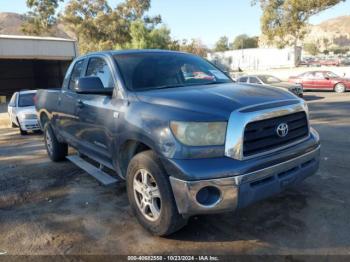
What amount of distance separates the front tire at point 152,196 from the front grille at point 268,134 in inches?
32.7

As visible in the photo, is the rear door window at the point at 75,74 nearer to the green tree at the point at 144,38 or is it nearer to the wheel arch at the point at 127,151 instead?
the wheel arch at the point at 127,151

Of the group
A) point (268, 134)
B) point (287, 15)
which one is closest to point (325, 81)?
point (287, 15)

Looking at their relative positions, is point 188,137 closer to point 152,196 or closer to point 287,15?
point 152,196

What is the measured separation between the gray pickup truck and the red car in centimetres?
1845

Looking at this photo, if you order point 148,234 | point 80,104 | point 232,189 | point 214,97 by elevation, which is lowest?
point 148,234

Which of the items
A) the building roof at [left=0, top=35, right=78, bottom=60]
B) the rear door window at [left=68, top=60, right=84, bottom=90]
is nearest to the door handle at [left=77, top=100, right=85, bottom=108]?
the rear door window at [left=68, top=60, right=84, bottom=90]

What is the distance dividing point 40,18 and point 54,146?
1759 inches

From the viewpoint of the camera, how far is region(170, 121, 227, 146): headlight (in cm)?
323

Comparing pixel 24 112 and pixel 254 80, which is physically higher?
pixel 254 80

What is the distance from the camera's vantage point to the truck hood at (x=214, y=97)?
11.0 ft

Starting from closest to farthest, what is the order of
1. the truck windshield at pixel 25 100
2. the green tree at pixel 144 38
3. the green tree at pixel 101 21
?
1. the truck windshield at pixel 25 100
2. the green tree at pixel 144 38
3. the green tree at pixel 101 21

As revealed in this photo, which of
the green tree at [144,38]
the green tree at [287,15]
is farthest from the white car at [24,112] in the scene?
the green tree at [287,15]

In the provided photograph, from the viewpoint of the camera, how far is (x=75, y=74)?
5734 mm

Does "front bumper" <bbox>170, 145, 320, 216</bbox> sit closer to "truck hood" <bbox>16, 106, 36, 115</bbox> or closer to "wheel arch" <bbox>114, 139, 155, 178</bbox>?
"wheel arch" <bbox>114, 139, 155, 178</bbox>
